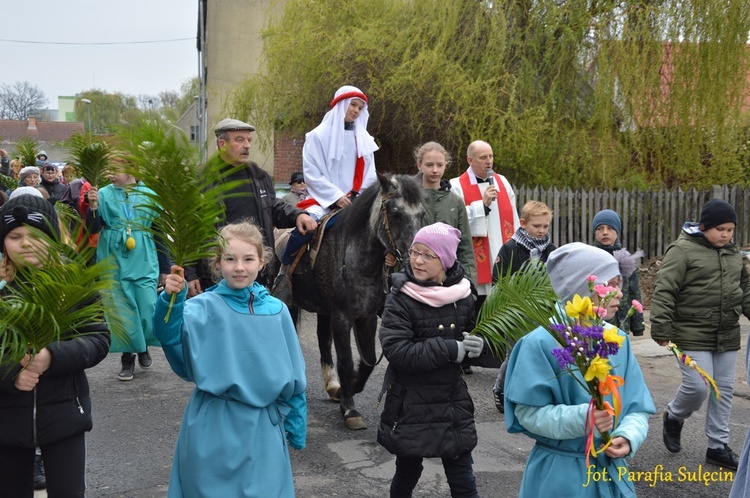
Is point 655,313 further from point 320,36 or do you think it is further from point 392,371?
point 320,36

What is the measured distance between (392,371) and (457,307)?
490 millimetres

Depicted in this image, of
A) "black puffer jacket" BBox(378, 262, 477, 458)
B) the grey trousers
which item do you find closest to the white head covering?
"black puffer jacket" BBox(378, 262, 477, 458)

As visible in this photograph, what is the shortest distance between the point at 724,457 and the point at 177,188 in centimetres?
437

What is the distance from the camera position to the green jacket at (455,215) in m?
7.21

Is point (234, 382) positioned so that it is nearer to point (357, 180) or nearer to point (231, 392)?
point (231, 392)

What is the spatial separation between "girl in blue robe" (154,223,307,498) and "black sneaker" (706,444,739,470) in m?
3.37

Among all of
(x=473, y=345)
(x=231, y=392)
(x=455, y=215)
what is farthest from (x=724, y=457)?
(x=231, y=392)

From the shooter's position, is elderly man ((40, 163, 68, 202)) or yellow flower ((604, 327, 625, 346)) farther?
elderly man ((40, 163, 68, 202))

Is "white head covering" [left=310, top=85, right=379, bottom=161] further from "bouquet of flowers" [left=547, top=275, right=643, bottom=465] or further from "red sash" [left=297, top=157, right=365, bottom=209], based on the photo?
"bouquet of flowers" [left=547, top=275, right=643, bottom=465]

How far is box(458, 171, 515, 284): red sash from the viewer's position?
8.16m

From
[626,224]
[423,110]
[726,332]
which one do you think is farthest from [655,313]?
[423,110]

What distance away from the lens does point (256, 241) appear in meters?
3.69

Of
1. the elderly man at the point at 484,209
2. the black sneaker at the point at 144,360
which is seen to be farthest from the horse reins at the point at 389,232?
the black sneaker at the point at 144,360

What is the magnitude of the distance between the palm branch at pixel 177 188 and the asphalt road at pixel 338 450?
2.33 metres
